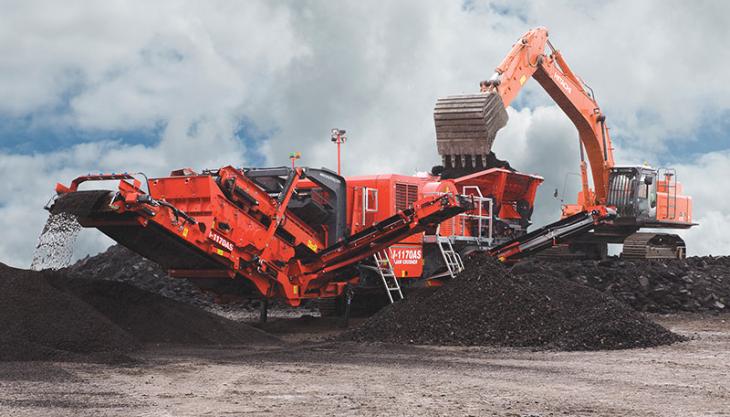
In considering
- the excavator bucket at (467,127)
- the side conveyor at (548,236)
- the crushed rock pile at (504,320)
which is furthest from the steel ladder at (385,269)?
the excavator bucket at (467,127)

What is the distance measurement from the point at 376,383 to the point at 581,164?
51.8 ft

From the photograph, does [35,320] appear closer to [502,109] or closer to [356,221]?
[356,221]

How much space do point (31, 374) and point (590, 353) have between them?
23.3 feet

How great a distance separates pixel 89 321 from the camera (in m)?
11.6

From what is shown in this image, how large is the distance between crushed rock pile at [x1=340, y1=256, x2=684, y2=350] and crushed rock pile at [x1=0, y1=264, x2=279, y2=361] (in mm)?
2031

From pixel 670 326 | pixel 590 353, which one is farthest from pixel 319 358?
pixel 670 326

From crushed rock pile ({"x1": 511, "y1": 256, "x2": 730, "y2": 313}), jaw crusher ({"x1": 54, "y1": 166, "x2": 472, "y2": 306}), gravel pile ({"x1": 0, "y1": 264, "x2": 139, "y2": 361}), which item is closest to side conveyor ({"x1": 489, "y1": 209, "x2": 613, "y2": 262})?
crushed rock pile ({"x1": 511, "y1": 256, "x2": 730, "y2": 313})

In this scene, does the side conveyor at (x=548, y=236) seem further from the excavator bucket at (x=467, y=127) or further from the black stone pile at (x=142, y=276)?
the black stone pile at (x=142, y=276)

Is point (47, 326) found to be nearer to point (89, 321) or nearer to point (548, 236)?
point (89, 321)

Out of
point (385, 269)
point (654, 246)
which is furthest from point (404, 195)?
point (654, 246)

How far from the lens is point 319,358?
11414mm

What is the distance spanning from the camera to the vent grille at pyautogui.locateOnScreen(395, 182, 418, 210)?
16438mm

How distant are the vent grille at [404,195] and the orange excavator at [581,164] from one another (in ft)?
6.47

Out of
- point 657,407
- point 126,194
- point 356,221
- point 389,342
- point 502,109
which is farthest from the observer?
point 502,109
